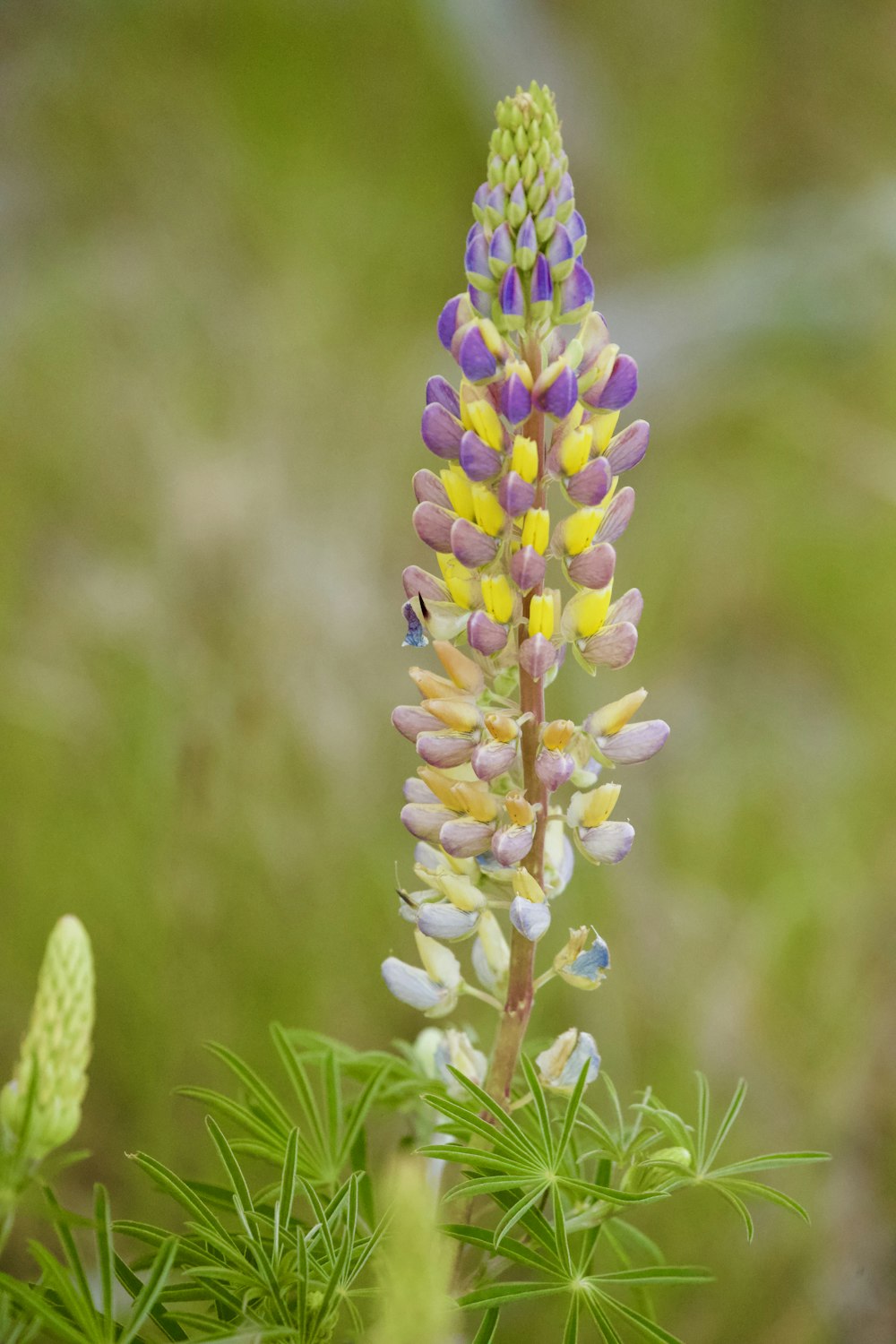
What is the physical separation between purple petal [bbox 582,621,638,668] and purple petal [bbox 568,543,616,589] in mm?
28

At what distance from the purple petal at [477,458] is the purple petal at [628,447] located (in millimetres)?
78

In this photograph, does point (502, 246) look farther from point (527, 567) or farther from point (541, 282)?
point (527, 567)

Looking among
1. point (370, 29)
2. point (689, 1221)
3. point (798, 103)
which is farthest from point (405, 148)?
point (689, 1221)

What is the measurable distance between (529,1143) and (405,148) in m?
1.88

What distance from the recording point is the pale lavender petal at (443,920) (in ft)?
1.99

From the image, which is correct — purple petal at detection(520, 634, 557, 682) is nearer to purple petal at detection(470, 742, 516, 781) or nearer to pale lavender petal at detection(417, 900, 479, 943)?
purple petal at detection(470, 742, 516, 781)

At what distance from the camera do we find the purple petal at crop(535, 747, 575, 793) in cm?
57

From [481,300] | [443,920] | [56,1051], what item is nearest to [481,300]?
[481,300]

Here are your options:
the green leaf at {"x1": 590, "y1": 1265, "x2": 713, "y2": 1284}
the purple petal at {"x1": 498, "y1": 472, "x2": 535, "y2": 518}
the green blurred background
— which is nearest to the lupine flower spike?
the purple petal at {"x1": 498, "y1": 472, "x2": 535, "y2": 518}

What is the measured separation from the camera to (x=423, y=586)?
2.02ft

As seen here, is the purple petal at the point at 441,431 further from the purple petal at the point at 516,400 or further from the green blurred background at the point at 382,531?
the green blurred background at the point at 382,531

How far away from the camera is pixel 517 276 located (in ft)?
1.88

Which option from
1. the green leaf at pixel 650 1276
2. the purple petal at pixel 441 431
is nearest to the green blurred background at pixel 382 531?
the green leaf at pixel 650 1276

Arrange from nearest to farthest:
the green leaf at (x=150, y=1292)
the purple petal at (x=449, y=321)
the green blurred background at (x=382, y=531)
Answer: the green leaf at (x=150, y=1292)
the purple petal at (x=449, y=321)
the green blurred background at (x=382, y=531)
